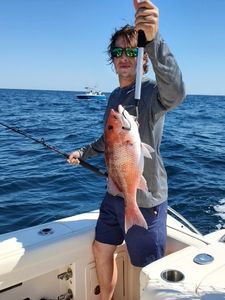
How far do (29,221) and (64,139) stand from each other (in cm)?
822

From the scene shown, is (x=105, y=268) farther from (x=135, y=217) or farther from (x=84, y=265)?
(x=135, y=217)

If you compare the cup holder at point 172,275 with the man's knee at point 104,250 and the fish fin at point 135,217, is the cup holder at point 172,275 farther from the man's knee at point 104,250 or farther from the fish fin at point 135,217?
the man's knee at point 104,250

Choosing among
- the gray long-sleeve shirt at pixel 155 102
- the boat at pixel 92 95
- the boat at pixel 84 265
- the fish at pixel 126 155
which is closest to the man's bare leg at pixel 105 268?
the boat at pixel 84 265

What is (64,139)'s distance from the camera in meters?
13.9

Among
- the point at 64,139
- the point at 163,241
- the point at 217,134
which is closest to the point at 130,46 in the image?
the point at 163,241

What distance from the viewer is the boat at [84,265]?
2.19 metres

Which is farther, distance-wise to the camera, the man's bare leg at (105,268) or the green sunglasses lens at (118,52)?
the man's bare leg at (105,268)

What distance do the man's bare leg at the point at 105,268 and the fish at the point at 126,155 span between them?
0.76 metres

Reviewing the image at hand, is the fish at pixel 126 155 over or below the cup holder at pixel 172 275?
over

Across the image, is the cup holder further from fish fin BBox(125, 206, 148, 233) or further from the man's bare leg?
the man's bare leg

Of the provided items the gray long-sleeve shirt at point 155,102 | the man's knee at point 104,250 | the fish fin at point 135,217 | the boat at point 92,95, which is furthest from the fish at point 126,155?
the boat at point 92,95

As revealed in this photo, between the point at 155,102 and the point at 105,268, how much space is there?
4.56 feet

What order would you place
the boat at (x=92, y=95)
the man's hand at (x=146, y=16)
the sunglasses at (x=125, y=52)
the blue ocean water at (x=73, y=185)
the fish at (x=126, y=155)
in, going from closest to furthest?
the man's hand at (x=146, y=16), the fish at (x=126, y=155), the sunglasses at (x=125, y=52), the blue ocean water at (x=73, y=185), the boat at (x=92, y=95)

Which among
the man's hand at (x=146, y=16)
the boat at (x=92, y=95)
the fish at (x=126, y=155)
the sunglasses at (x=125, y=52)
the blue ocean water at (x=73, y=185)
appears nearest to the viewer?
the man's hand at (x=146, y=16)
